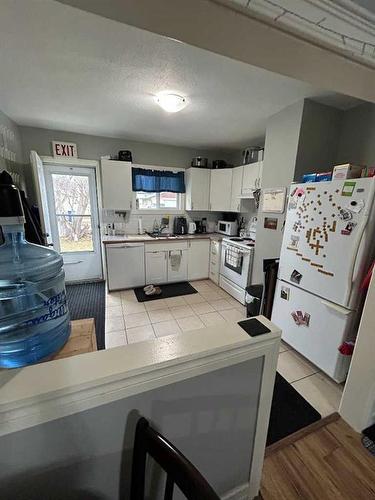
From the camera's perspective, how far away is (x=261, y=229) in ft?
9.12

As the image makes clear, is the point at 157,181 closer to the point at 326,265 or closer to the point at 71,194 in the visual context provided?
the point at 71,194

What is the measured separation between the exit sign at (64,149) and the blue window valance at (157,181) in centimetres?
94

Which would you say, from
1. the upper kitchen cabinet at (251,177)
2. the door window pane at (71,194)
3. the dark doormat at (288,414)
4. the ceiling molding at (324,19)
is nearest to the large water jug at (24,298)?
the ceiling molding at (324,19)

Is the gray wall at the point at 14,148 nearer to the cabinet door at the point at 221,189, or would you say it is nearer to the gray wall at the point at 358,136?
the cabinet door at the point at 221,189

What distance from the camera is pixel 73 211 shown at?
11.9 ft

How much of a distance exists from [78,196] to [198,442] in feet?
12.2

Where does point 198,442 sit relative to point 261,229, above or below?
below

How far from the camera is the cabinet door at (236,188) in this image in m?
3.50

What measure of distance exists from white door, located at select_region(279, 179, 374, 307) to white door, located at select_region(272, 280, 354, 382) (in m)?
0.10

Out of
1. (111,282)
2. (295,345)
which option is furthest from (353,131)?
(111,282)

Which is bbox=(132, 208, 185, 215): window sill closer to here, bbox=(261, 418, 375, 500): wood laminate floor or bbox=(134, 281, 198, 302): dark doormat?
bbox=(134, 281, 198, 302): dark doormat

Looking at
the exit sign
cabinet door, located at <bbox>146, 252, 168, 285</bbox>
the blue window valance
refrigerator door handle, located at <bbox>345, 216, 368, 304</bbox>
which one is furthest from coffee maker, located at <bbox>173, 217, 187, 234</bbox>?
refrigerator door handle, located at <bbox>345, 216, 368, 304</bbox>

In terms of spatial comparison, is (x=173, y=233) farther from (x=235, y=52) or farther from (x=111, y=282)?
(x=235, y=52)

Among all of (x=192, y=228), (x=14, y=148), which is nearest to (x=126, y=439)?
(x=14, y=148)
